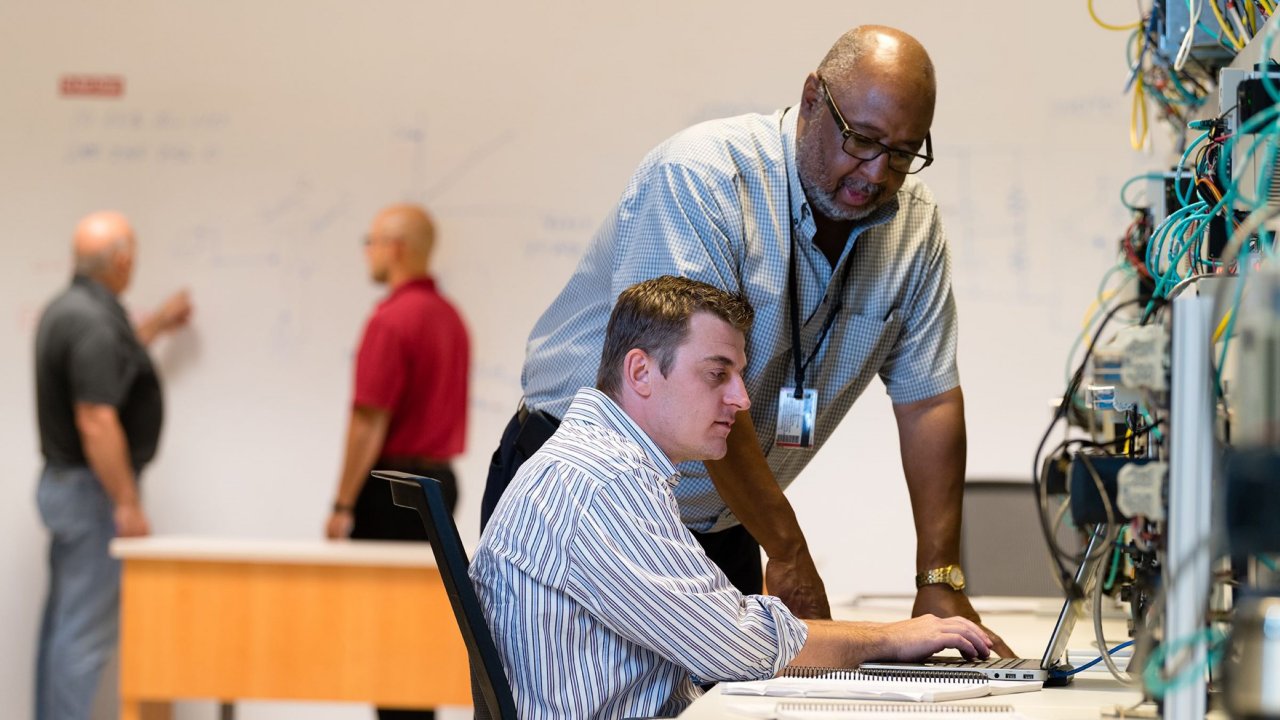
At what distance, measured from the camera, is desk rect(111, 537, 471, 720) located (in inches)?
146

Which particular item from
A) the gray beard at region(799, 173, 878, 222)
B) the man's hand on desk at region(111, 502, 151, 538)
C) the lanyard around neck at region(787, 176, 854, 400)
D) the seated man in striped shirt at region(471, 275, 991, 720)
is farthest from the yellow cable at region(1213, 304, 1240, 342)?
the man's hand on desk at region(111, 502, 151, 538)

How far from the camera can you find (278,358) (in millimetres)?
4488

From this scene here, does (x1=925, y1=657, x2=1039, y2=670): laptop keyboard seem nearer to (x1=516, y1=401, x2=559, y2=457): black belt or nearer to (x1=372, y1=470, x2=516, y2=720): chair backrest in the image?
(x1=372, y1=470, x2=516, y2=720): chair backrest

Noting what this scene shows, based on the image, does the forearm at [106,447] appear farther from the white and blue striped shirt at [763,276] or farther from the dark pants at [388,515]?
the white and blue striped shirt at [763,276]

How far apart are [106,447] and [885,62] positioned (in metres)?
→ 3.09

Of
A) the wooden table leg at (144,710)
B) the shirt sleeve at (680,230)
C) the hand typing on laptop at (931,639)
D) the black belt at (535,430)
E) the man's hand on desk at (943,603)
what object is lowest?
the wooden table leg at (144,710)

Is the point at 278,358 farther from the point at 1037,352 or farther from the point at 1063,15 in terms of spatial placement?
the point at 1063,15

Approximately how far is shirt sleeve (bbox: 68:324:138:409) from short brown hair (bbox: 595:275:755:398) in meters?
2.87

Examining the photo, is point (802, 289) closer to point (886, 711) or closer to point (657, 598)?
point (657, 598)

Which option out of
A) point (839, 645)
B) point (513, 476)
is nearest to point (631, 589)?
point (839, 645)

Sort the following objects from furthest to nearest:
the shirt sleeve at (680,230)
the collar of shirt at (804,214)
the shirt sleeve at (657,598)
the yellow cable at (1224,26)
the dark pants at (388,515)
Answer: the dark pants at (388,515), the collar of shirt at (804,214), the shirt sleeve at (680,230), the yellow cable at (1224,26), the shirt sleeve at (657,598)

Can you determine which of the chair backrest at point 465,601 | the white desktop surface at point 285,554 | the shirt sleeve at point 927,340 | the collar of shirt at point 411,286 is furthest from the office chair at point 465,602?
the collar of shirt at point 411,286

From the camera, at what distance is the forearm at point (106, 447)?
4145 mm

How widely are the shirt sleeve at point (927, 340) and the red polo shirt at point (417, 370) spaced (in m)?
2.18
